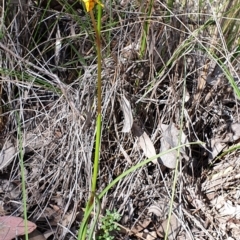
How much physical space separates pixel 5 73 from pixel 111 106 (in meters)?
0.36

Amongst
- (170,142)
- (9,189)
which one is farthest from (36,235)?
(170,142)

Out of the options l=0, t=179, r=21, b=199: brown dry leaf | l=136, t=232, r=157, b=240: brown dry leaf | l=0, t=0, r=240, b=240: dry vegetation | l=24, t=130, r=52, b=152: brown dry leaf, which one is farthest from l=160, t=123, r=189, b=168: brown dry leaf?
l=0, t=179, r=21, b=199: brown dry leaf

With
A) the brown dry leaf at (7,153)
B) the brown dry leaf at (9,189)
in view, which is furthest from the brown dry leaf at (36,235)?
the brown dry leaf at (7,153)

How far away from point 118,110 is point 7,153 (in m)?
0.39

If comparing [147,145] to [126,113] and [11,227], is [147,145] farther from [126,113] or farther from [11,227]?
[11,227]

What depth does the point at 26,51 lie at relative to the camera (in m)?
1.64

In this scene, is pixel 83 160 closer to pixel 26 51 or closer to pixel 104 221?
pixel 104 221

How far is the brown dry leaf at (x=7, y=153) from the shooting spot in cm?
154

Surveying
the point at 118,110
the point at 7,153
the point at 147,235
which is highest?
the point at 118,110

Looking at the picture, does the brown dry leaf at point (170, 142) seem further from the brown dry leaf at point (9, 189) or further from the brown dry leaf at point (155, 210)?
the brown dry leaf at point (9, 189)

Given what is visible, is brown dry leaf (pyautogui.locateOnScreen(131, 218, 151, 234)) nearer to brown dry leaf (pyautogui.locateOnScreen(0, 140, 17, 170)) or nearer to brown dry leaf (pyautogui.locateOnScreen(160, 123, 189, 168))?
brown dry leaf (pyautogui.locateOnScreen(160, 123, 189, 168))

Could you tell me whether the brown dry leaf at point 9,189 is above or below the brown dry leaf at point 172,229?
above

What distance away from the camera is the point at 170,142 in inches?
61.8

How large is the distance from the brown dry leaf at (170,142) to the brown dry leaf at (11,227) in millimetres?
478
